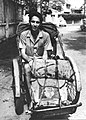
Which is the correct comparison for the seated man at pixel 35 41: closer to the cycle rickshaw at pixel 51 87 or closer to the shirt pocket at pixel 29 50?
the shirt pocket at pixel 29 50

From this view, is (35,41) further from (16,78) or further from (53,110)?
(53,110)

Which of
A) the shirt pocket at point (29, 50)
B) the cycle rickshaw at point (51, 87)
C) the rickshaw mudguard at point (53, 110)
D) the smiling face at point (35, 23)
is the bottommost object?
the rickshaw mudguard at point (53, 110)

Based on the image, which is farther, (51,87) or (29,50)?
(29,50)

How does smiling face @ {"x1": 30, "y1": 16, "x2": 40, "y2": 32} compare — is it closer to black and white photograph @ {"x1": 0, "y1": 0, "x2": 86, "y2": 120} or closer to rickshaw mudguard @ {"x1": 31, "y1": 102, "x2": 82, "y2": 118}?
black and white photograph @ {"x1": 0, "y1": 0, "x2": 86, "y2": 120}

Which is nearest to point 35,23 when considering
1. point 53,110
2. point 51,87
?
point 51,87

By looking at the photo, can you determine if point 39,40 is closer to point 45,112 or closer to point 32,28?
point 32,28

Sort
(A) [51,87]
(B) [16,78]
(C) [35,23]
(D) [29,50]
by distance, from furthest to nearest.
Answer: (D) [29,50] < (C) [35,23] < (B) [16,78] < (A) [51,87]

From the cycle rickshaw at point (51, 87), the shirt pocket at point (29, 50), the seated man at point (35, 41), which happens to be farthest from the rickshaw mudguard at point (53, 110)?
the shirt pocket at point (29, 50)

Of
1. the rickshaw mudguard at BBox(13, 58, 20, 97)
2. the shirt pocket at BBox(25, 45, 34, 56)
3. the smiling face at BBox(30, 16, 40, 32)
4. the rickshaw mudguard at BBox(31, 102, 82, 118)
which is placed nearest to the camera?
the rickshaw mudguard at BBox(31, 102, 82, 118)

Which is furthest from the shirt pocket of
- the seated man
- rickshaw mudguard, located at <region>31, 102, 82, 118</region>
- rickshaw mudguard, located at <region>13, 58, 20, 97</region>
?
rickshaw mudguard, located at <region>31, 102, 82, 118</region>

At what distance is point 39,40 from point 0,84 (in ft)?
7.18

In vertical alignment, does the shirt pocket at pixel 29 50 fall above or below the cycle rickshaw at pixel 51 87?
above

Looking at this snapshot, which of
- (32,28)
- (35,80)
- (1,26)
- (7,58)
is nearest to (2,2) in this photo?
(1,26)

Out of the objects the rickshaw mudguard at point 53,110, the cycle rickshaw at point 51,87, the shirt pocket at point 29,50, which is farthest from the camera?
the shirt pocket at point 29,50
